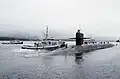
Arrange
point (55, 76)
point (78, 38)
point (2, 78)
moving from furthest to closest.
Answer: point (78, 38) < point (55, 76) < point (2, 78)

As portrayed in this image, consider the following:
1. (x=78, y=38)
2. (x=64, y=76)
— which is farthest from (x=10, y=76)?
(x=78, y=38)

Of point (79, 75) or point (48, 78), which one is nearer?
point (48, 78)

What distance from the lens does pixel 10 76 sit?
13203mm

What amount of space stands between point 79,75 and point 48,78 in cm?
258

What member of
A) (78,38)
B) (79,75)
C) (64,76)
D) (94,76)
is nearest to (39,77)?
(64,76)

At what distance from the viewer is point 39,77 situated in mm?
13086

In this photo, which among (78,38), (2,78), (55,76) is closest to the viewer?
(2,78)

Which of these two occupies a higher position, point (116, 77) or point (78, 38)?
point (78, 38)

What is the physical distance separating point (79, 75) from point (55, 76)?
1.92m

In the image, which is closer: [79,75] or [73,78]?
[73,78]

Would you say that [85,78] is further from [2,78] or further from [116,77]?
[2,78]

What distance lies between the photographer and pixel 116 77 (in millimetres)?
13539

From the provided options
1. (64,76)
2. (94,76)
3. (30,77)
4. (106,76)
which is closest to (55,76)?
(64,76)

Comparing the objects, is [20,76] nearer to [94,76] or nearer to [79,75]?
[79,75]
